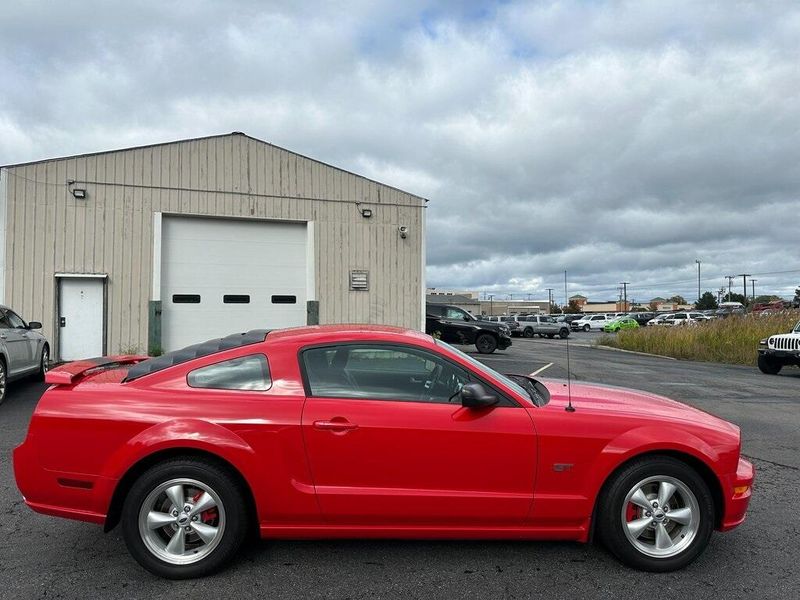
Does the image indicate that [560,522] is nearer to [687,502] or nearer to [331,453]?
[687,502]

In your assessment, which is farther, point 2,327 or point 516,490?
point 2,327

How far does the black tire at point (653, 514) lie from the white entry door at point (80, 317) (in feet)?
41.8

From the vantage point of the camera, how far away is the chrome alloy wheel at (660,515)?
3098mm

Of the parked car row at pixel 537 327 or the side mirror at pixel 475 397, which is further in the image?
the parked car row at pixel 537 327

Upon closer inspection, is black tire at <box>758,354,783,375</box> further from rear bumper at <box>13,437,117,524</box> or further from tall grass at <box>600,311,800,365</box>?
rear bumper at <box>13,437,117,524</box>

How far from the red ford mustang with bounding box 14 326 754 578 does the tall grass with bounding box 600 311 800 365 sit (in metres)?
18.4

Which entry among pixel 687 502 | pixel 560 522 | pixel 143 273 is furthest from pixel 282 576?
pixel 143 273

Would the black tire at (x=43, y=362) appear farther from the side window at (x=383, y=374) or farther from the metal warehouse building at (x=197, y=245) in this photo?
the side window at (x=383, y=374)

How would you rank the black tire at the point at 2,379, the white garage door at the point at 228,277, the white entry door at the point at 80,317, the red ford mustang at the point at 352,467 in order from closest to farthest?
the red ford mustang at the point at 352,467 → the black tire at the point at 2,379 → the white entry door at the point at 80,317 → the white garage door at the point at 228,277

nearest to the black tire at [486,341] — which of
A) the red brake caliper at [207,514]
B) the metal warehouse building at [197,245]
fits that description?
the metal warehouse building at [197,245]

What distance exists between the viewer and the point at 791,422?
24.8 ft

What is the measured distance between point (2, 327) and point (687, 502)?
29.4 feet

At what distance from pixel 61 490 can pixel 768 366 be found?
54.8 feet

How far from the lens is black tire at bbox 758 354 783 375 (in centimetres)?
1460
